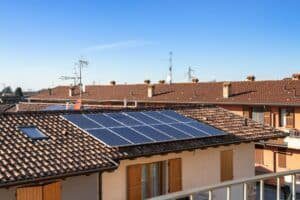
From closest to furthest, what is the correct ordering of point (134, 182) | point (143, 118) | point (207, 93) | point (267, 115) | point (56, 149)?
point (56, 149) < point (134, 182) < point (143, 118) < point (267, 115) < point (207, 93)

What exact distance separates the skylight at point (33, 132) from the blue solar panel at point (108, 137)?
1572 millimetres

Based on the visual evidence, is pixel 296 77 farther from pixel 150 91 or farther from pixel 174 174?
pixel 174 174

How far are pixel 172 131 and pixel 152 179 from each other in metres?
1.94

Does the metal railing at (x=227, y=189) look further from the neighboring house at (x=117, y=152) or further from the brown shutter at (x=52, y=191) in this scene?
the brown shutter at (x=52, y=191)

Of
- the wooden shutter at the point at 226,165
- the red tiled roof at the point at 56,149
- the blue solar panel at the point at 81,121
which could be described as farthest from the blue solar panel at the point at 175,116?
the blue solar panel at the point at 81,121

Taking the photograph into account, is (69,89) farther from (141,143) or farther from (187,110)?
(141,143)

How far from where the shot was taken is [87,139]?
13.8m

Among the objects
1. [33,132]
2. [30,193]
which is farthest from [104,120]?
[30,193]

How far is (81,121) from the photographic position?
15.2m

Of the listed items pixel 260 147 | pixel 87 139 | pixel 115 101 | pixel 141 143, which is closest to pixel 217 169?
pixel 141 143

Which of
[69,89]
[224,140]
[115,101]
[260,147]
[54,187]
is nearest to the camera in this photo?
[54,187]

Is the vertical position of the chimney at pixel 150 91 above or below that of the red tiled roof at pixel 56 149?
above

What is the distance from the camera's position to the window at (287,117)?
3097 centimetres

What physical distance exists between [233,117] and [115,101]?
90.0 ft
